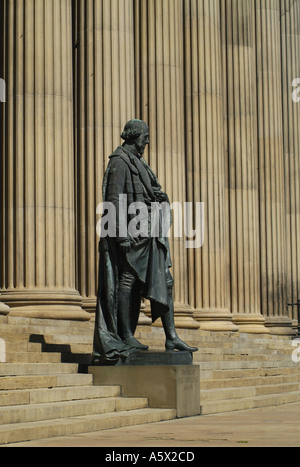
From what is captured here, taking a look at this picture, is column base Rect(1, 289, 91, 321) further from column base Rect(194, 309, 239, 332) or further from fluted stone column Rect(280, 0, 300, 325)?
fluted stone column Rect(280, 0, 300, 325)

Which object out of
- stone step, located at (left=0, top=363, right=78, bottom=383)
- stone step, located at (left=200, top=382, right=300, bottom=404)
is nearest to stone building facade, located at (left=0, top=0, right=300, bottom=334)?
stone step, located at (left=0, top=363, right=78, bottom=383)

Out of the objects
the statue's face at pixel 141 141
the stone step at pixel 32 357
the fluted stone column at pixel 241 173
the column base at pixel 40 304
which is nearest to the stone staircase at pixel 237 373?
the column base at pixel 40 304

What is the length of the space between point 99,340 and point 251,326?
66.4 feet

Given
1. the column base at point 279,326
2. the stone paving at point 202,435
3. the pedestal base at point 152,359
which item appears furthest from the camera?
the column base at point 279,326

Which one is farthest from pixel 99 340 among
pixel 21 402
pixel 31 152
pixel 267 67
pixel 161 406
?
pixel 267 67

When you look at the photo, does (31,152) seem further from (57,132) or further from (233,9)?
(233,9)

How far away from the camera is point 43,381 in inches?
643

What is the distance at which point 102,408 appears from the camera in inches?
648

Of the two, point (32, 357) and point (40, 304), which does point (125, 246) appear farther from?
point (40, 304)

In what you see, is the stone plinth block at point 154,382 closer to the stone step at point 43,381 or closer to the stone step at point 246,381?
the stone step at point 43,381

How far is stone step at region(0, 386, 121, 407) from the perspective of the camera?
15094 millimetres

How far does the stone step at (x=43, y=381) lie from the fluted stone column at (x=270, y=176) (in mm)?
23953

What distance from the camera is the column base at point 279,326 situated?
41.0 m

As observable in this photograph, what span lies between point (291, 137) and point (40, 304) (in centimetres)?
2872
